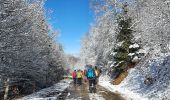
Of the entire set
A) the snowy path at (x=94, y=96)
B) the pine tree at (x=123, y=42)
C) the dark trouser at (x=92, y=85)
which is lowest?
the snowy path at (x=94, y=96)

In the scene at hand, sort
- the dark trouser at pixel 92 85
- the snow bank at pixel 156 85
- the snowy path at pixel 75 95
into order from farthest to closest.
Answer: the dark trouser at pixel 92 85 < the snowy path at pixel 75 95 < the snow bank at pixel 156 85

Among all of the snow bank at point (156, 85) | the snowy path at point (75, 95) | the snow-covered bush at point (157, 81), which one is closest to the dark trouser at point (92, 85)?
the snowy path at point (75, 95)

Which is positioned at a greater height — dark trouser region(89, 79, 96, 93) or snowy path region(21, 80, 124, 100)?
Result: dark trouser region(89, 79, 96, 93)

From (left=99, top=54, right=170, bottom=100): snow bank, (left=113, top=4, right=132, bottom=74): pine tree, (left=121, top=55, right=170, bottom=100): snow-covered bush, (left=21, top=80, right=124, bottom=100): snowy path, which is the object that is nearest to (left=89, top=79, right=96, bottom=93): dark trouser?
(left=21, top=80, right=124, bottom=100): snowy path

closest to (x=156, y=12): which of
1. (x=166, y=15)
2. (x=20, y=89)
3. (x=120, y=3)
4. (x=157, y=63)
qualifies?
(x=166, y=15)

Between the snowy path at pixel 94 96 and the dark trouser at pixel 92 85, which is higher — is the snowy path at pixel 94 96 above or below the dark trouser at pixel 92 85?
below

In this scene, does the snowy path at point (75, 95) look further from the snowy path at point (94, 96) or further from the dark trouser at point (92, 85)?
the dark trouser at point (92, 85)

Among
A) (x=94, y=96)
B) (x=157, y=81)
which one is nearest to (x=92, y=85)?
(x=94, y=96)

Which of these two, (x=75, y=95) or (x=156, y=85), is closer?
(x=156, y=85)

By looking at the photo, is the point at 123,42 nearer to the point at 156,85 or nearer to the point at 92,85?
the point at 92,85

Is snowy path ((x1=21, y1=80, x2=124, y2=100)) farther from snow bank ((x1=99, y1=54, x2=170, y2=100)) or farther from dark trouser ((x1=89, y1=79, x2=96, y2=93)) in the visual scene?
snow bank ((x1=99, y1=54, x2=170, y2=100))

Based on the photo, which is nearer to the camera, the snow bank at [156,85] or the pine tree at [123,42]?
the snow bank at [156,85]

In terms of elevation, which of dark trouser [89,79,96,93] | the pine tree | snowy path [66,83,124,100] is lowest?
snowy path [66,83,124,100]

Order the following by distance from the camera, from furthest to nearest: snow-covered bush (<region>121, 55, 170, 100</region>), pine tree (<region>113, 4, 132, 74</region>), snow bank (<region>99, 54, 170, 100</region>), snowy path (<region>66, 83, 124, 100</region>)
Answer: pine tree (<region>113, 4, 132, 74</region>) < snowy path (<region>66, 83, 124, 100</region>) < snow bank (<region>99, 54, 170, 100</region>) < snow-covered bush (<region>121, 55, 170, 100</region>)
